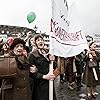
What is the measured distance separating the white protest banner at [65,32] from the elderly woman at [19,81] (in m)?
0.47

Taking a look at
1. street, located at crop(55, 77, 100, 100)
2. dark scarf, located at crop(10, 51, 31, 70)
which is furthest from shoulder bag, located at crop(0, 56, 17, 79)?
street, located at crop(55, 77, 100, 100)

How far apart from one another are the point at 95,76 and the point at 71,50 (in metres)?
3.46

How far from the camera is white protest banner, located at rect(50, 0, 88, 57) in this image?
4770mm

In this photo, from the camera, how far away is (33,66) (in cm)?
474

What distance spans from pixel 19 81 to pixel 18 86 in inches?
3.1

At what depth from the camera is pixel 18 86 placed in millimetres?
4543

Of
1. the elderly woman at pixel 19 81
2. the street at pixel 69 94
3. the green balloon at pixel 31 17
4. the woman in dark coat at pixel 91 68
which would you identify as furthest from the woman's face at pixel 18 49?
the green balloon at pixel 31 17

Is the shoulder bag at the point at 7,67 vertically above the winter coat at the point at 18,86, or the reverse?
the shoulder bag at the point at 7,67

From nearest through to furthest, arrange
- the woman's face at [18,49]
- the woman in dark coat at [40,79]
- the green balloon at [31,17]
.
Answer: the woman's face at [18,49] → the woman in dark coat at [40,79] → the green balloon at [31,17]

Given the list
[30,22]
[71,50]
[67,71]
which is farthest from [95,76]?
[30,22]

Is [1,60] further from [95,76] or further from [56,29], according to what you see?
[95,76]

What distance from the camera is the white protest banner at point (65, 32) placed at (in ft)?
15.6

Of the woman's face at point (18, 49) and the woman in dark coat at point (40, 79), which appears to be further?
the woman in dark coat at point (40, 79)

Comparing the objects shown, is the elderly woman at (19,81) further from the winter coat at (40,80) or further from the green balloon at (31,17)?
the green balloon at (31,17)
